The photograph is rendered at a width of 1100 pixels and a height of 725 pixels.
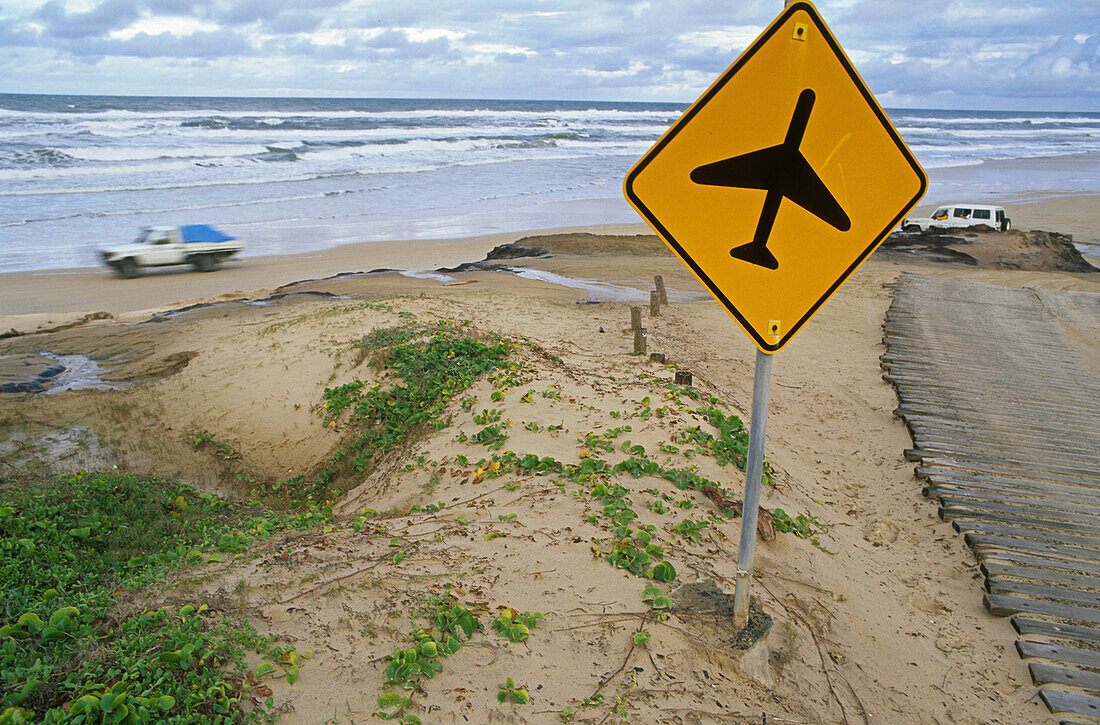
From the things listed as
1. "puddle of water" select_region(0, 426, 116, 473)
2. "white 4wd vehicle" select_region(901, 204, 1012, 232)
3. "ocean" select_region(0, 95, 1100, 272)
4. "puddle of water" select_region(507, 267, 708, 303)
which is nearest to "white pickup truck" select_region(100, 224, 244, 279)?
"ocean" select_region(0, 95, 1100, 272)

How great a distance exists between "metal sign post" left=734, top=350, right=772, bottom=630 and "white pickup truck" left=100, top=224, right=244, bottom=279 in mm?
17767

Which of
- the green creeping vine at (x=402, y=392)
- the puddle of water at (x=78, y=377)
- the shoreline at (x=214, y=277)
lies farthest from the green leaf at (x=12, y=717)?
the shoreline at (x=214, y=277)

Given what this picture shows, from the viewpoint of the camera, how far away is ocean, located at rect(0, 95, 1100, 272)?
22.4 meters

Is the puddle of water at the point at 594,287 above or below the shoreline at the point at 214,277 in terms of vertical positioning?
above

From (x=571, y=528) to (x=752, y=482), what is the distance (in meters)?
1.39

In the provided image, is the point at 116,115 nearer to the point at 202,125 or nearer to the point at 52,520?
the point at 202,125

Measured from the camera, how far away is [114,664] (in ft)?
8.26

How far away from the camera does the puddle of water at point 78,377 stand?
8.14 metres

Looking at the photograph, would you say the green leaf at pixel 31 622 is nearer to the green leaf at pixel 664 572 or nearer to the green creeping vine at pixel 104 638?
the green creeping vine at pixel 104 638

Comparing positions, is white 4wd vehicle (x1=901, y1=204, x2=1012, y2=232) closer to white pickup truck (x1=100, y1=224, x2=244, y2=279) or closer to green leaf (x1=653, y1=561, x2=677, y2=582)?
white pickup truck (x1=100, y1=224, x2=244, y2=279)

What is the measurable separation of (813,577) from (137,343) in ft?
30.6

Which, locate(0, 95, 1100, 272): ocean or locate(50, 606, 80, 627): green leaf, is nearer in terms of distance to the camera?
locate(50, 606, 80, 627): green leaf

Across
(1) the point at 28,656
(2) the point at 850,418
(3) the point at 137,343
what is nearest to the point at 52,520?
(1) the point at 28,656

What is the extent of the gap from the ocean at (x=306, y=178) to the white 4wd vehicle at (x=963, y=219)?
9656 mm
